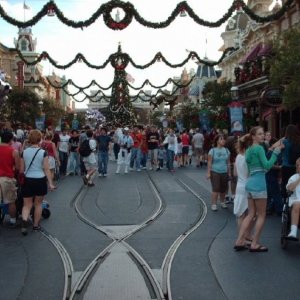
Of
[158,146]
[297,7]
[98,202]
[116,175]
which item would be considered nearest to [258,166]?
[98,202]

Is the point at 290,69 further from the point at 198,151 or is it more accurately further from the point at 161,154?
the point at 161,154

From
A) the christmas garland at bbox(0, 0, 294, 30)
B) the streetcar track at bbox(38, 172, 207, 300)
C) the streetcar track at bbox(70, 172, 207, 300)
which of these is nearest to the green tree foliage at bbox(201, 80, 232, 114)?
the christmas garland at bbox(0, 0, 294, 30)

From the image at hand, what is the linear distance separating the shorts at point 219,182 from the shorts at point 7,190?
4.18 metres

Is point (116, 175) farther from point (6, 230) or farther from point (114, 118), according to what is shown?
point (114, 118)

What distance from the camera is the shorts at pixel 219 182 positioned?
11.5 meters

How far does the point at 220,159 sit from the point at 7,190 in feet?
14.8

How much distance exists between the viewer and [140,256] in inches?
296

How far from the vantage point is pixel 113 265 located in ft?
23.3

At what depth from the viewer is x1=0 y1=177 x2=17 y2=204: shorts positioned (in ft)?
30.6

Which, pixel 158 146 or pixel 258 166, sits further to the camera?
pixel 158 146

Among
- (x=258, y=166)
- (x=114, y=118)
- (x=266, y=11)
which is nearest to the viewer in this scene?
(x=258, y=166)

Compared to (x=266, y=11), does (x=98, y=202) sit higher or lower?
lower

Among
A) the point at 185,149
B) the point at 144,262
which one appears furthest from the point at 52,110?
the point at 144,262

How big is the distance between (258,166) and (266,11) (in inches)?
1422
